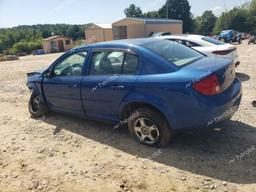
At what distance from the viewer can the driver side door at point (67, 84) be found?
Result: 15.8 feet

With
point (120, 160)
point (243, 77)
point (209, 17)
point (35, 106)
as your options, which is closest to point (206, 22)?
point (209, 17)

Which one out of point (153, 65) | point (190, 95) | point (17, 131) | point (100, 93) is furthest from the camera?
point (17, 131)

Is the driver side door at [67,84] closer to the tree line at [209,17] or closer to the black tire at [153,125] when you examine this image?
the black tire at [153,125]

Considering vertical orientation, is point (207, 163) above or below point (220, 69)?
below

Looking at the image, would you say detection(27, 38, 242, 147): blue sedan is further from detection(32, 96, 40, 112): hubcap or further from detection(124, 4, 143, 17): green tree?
detection(124, 4, 143, 17): green tree

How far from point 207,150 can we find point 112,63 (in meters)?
1.99

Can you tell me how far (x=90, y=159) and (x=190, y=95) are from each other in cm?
174

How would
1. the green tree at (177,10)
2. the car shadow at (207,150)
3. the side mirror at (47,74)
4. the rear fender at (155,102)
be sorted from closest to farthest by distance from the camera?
the car shadow at (207,150), the rear fender at (155,102), the side mirror at (47,74), the green tree at (177,10)

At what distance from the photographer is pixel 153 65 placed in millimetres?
3863

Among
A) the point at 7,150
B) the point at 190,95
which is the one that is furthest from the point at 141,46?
the point at 7,150

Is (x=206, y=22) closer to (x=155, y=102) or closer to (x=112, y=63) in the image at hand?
(x=112, y=63)

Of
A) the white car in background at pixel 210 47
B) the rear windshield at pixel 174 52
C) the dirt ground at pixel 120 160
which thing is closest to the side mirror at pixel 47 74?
the dirt ground at pixel 120 160

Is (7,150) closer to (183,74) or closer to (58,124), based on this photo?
(58,124)

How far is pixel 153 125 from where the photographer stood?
4.01 meters
